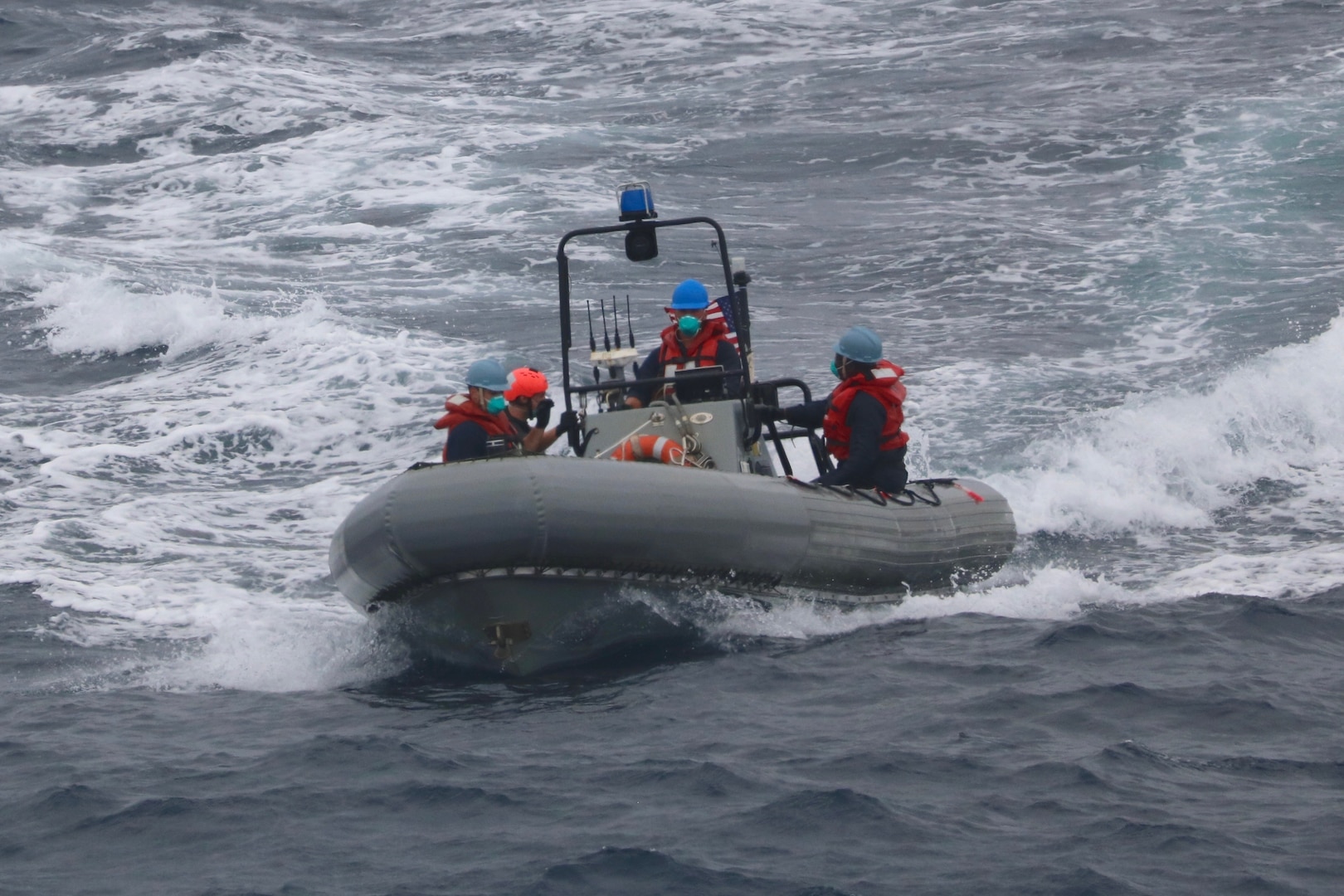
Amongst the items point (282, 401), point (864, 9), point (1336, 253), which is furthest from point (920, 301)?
point (864, 9)

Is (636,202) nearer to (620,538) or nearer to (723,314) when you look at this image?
(723,314)

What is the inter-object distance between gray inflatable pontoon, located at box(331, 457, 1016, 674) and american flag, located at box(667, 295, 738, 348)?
1.17m

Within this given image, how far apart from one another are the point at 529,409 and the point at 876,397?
153 cm

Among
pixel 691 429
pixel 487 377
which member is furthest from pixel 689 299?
pixel 487 377

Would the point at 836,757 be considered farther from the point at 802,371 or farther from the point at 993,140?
the point at 993,140

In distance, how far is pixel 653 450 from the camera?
7.54 metres

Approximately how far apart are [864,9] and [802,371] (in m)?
13.6

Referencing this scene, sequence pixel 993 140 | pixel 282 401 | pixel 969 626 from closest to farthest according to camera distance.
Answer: pixel 969 626 < pixel 282 401 < pixel 993 140

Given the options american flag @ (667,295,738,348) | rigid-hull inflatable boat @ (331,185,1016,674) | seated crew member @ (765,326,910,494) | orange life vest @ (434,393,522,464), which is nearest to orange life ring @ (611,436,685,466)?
rigid-hull inflatable boat @ (331,185,1016,674)

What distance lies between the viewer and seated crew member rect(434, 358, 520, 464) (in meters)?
7.15

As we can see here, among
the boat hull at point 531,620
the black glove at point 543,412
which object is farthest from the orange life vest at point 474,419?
the boat hull at point 531,620

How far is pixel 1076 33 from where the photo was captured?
21.4 m

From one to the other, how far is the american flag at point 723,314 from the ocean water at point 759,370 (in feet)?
5.16

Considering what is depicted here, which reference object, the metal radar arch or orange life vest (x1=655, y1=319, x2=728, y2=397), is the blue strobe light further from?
orange life vest (x1=655, y1=319, x2=728, y2=397)
